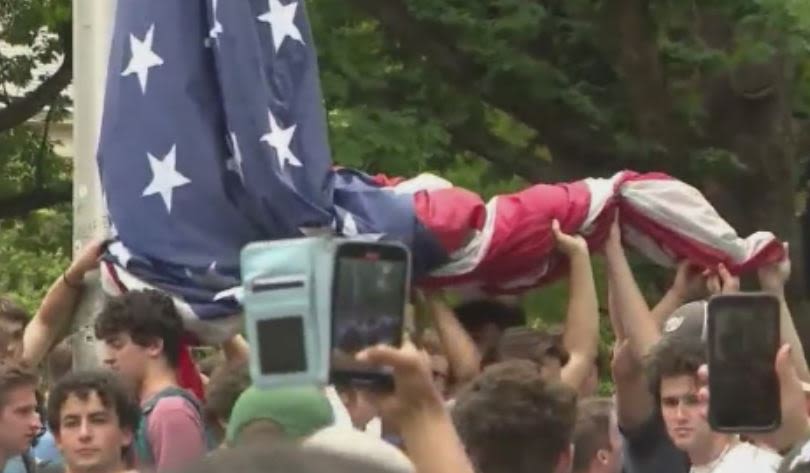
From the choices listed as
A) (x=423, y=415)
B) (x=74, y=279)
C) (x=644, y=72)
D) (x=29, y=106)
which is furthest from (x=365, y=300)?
(x=29, y=106)

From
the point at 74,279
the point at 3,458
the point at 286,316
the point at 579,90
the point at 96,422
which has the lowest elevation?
the point at 3,458

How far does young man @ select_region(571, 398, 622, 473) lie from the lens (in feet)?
18.1

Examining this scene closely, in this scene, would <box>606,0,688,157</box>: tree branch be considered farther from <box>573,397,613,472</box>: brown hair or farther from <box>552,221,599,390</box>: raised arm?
<box>573,397,613,472</box>: brown hair

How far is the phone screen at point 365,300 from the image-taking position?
334 cm

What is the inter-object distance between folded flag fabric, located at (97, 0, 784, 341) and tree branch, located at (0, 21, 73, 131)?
469 inches

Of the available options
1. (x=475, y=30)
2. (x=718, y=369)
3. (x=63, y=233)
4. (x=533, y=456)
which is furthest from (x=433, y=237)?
(x=63, y=233)

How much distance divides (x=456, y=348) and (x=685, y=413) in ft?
4.56

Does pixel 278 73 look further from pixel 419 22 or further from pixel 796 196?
pixel 796 196

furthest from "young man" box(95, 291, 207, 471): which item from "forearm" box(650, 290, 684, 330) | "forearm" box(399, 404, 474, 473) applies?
"forearm" box(399, 404, 474, 473)

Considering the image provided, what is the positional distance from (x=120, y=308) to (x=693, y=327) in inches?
68.8

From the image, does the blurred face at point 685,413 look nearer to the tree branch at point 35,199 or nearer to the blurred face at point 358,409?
the blurred face at point 358,409

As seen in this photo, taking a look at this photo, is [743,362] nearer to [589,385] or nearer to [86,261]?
[589,385]

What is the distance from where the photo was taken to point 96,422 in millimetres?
5547

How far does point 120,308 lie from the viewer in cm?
588
